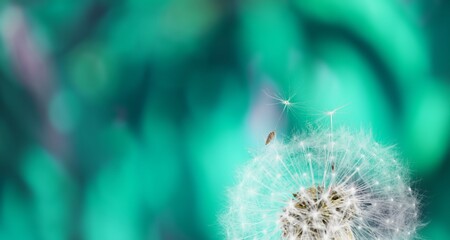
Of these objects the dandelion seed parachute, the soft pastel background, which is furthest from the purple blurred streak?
the dandelion seed parachute

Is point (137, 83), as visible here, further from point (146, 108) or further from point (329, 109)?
point (329, 109)

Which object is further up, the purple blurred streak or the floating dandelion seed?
the purple blurred streak

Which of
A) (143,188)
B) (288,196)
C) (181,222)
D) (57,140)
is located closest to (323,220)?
(288,196)

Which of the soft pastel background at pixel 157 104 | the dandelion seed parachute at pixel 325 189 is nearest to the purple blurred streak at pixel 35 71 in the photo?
the soft pastel background at pixel 157 104

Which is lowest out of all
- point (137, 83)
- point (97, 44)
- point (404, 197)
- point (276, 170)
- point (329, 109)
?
point (404, 197)

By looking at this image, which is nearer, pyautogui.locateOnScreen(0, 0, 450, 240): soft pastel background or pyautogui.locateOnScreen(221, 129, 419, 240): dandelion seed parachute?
pyautogui.locateOnScreen(221, 129, 419, 240): dandelion seed parachute

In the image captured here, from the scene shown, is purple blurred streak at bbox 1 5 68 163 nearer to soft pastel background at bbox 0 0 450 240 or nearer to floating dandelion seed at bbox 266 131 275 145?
soft pastel background at bbox 0 0 450 240
